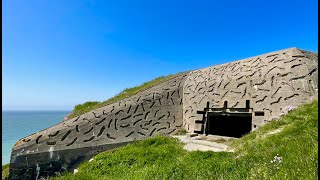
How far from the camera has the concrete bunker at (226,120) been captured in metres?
13.5

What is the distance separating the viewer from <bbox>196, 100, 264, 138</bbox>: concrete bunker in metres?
13.5

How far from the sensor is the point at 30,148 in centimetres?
1178

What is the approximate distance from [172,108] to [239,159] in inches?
365

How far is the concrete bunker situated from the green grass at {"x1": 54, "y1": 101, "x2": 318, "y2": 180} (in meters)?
2.80

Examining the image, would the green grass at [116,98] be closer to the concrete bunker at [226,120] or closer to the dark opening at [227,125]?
the concrete bunker at [226,120]

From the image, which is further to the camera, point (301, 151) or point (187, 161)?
point (187, 161)

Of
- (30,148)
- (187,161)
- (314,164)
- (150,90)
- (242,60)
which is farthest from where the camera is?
(150,90)

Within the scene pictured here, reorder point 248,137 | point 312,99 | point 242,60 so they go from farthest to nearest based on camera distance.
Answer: point 242,60, point 312,99, point 248,137

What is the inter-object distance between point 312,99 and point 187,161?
651cm

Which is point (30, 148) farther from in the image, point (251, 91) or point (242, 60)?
point (242, 60)

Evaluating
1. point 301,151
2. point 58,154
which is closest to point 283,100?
point 301,151

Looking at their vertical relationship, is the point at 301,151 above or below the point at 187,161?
above

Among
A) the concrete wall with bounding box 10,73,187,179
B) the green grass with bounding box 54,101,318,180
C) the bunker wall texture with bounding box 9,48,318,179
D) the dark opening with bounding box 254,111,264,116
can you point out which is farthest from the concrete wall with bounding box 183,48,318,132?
the green grass with bounding box 54,101,318,180

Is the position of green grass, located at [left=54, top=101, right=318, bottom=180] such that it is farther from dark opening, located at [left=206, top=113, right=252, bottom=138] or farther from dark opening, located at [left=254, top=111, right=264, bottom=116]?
dark opening, located at [left=206, top=113, right=252, bottom=138]
